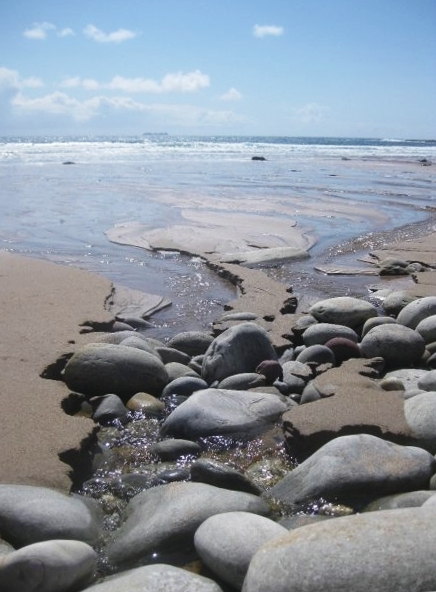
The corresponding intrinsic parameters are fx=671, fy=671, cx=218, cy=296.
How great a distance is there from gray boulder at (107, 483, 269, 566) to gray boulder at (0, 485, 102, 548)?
16 centimetres

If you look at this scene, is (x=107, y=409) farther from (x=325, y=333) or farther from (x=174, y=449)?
(x=325, y=333)

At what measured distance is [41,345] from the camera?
5.42 meters

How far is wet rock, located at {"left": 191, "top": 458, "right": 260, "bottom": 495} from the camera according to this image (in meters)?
3.46

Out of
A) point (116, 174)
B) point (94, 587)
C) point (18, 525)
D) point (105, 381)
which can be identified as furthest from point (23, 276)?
point (116, 174)

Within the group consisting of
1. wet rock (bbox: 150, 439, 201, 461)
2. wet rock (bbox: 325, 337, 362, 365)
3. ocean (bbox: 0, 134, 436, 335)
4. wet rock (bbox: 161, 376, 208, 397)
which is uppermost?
ocean (bbox: 0, 134, 436, 335)

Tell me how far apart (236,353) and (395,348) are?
4.30 ft

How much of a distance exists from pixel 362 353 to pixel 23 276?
427 cm

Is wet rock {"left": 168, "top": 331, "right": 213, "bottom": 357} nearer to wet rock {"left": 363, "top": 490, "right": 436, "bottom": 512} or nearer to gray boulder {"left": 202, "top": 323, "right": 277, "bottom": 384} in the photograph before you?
gray boulder {"left": 202, "top": 323, "right": 277, "bottom": 384}

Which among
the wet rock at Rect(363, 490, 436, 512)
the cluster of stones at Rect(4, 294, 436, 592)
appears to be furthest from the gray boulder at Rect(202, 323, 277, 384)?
the wet rock at Rect(363, 490, 436, 512)

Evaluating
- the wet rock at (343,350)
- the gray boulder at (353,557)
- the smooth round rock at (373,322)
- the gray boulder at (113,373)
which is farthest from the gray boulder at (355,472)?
the smooth round rock at (373,322)

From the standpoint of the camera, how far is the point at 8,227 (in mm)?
11906

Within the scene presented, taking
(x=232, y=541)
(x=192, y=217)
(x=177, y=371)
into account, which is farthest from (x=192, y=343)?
(x=192, y=217)

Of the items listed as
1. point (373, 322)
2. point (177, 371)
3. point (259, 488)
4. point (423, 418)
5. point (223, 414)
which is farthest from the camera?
point (373, 322)

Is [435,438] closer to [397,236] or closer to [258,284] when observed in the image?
[258,284]
